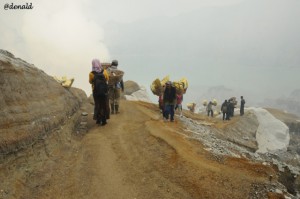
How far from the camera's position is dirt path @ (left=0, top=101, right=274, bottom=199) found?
9.32 metres

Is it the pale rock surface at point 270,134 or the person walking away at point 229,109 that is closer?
the pale rock surface at point 270,134

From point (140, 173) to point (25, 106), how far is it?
15.6ft

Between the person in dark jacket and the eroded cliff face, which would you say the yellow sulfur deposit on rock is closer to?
the eroded cliff face

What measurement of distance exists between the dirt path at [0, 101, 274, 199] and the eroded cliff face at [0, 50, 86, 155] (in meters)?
1.02

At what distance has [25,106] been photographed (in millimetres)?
11906

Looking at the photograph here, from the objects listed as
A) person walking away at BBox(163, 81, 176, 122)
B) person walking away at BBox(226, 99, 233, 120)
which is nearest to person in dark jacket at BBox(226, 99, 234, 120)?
person walking away at BBox(226, 99, 233, 120)

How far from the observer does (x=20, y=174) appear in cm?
979

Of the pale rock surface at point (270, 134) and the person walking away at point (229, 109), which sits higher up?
the person walking away at point (229, 109)

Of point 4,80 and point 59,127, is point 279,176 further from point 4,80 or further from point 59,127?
point 4,80

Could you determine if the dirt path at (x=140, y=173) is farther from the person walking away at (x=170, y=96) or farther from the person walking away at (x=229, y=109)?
the person walking away at (x=229, y=109)

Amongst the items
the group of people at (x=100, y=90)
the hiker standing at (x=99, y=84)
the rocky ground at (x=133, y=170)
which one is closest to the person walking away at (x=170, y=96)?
the group of people at (x=100, y=90)

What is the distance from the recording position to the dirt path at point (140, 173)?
30.6ft

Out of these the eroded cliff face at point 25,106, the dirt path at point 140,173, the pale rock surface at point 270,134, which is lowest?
the pale rock surface at point 270,134

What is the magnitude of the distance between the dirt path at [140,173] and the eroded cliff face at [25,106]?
1021 mm
